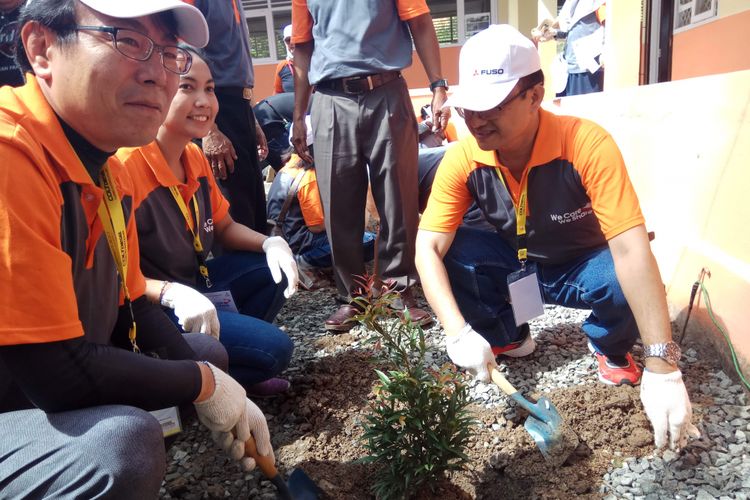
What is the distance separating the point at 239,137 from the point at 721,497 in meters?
2.95

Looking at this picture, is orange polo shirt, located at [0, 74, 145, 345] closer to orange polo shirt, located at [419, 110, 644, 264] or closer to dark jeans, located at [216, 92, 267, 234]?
orange polo shirt, located at [419, 110, 644, 264]

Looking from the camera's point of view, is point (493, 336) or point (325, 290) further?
point (325, 290)

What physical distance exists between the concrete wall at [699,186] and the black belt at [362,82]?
1524mm

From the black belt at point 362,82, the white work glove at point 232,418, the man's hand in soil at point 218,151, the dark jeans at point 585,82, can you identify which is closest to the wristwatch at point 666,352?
the white work glove at point 232,418

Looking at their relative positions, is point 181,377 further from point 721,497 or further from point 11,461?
point 721,497

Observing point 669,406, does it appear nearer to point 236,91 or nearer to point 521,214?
point 521,214

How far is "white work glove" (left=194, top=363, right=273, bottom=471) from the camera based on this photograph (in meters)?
1.62

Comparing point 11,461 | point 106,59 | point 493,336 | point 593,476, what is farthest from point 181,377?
point 493,336

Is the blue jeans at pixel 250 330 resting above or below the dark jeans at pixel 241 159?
below

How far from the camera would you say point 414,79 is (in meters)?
12.1

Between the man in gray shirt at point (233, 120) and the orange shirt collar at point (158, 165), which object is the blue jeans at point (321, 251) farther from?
the orange shirt collar at point (158, 165)

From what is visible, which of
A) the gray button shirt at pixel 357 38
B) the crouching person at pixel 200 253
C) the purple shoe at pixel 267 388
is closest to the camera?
the crouching person at pixel 200 253

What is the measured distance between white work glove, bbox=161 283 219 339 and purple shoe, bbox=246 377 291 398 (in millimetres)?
416

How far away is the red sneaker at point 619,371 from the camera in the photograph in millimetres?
2426
